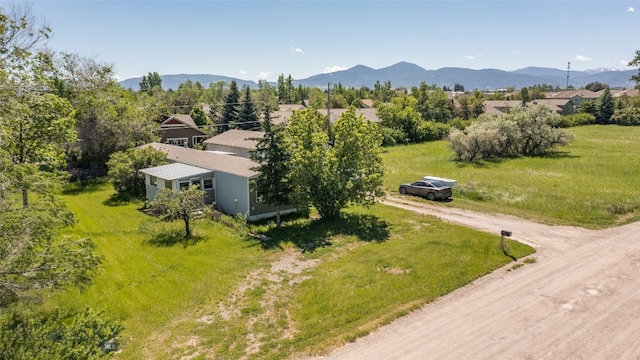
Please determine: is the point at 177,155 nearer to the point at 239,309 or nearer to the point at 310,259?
the point at 310,259

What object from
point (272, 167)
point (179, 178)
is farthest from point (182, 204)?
point (179, 178)

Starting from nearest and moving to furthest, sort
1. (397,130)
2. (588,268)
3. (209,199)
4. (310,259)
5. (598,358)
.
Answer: (598,358) → (588,268) → (310,259) → (209,199) → (397,130)

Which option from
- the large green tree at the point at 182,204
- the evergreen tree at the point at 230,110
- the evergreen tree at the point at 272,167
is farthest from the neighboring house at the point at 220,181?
the evergreen tree at the point at 230,110

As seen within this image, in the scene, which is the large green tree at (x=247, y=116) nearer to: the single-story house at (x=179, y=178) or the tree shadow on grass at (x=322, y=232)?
the single-story house at (x=179, y=178)

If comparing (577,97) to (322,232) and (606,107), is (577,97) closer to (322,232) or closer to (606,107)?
(606,107)

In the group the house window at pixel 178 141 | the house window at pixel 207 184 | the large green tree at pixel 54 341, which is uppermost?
the house window at pixel 178 141

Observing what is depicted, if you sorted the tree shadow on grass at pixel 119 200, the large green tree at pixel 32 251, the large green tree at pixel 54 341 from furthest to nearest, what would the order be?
1. the tree shadow on grass at pixel 119 200
2. the large green tree at pixel 32 251
3. the large green tree at pixel 54 341

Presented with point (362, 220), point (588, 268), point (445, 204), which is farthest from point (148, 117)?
point (588, 268)
